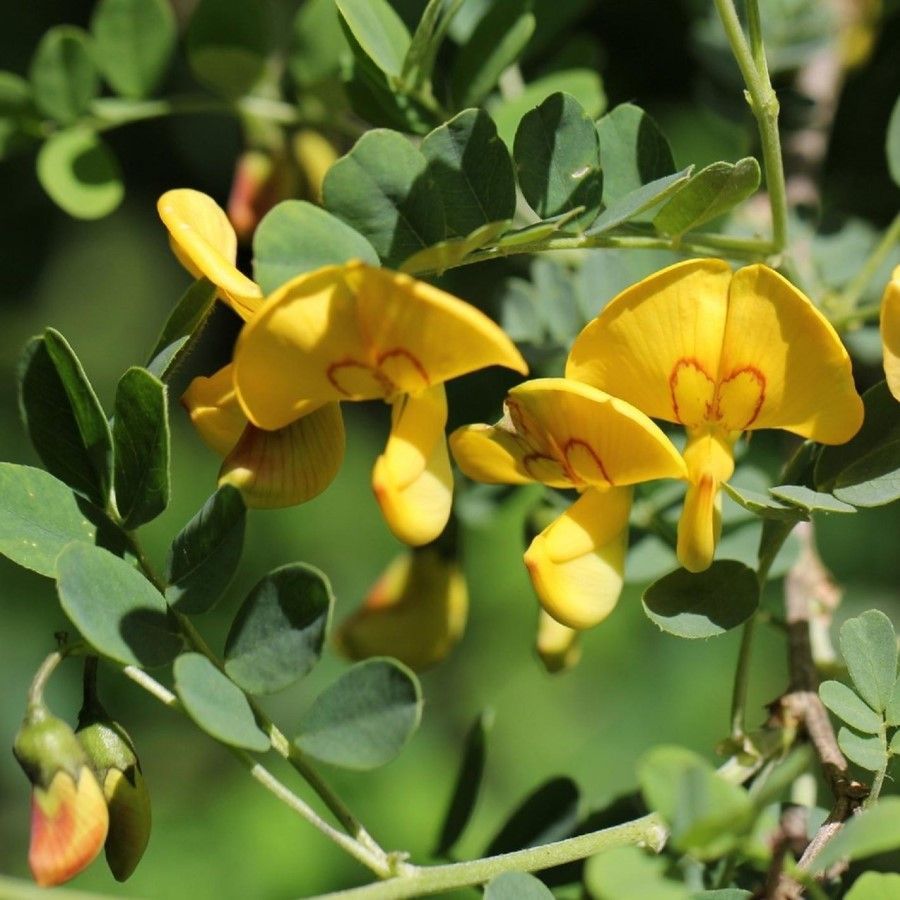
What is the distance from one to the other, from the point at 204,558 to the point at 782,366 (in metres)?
0.33

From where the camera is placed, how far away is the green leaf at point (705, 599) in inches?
28.6

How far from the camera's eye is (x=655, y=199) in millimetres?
672

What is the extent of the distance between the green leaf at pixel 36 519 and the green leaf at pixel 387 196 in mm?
225

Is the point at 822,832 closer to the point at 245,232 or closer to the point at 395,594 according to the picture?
the point at 395,594

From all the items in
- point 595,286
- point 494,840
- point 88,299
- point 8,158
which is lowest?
point 88,299

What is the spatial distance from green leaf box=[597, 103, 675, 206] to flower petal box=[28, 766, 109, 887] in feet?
1.48

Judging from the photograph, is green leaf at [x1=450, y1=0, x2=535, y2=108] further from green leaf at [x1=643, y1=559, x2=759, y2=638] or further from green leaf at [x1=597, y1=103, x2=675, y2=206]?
green leaf at [x1=643, y1=559, x2=759, y2=638]

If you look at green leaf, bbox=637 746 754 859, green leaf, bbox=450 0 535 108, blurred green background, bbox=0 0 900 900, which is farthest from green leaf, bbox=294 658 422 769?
blurred green background, bbox=0 0 900 900

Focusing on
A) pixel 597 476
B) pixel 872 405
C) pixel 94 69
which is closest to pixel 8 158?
pixel 94 69

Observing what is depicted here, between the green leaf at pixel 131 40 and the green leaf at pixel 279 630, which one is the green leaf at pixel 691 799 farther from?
the green leaf at pixel 131 40

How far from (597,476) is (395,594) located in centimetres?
44

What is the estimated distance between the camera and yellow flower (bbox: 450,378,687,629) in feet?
2.21

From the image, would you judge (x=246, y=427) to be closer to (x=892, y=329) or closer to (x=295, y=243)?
(x=295, y=243)

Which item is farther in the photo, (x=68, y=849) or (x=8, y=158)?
(x=8, y=158)
